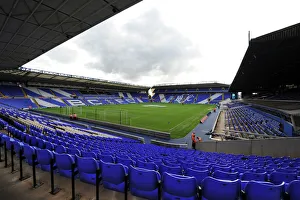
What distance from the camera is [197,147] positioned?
39.1ft

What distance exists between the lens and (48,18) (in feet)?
27.8

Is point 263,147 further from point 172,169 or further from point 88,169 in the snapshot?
point 88,169

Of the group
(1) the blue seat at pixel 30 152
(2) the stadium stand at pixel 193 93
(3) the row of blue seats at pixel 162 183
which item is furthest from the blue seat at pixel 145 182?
(2) the stadium stand at pixel 193 93

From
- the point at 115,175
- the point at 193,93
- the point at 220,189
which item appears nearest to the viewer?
the point at 220,189

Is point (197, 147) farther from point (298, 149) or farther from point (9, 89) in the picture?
point (9, 89)

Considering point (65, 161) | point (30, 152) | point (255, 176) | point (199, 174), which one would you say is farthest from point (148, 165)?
point (30, 152)

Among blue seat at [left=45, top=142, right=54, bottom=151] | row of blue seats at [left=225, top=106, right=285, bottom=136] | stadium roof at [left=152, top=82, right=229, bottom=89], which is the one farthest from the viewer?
stadium roof at [left=152, top=82, right=229, bottom=89]

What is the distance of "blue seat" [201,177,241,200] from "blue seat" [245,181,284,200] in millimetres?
158

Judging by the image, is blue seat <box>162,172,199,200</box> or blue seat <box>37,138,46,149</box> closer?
blue seat <box>162,172,199,200</box>

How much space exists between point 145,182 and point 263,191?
1.84 meters

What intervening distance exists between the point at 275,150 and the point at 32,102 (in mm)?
48056

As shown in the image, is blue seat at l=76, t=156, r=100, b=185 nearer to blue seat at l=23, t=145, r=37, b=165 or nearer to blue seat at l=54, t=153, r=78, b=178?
blue seat at l=54, t=153, r=78, b=178

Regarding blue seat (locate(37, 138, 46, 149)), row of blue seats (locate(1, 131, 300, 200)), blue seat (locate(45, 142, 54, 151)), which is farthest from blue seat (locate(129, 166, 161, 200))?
blue seat (locate(37, 138, 46, 149))

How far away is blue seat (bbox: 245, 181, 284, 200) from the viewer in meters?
2.13
